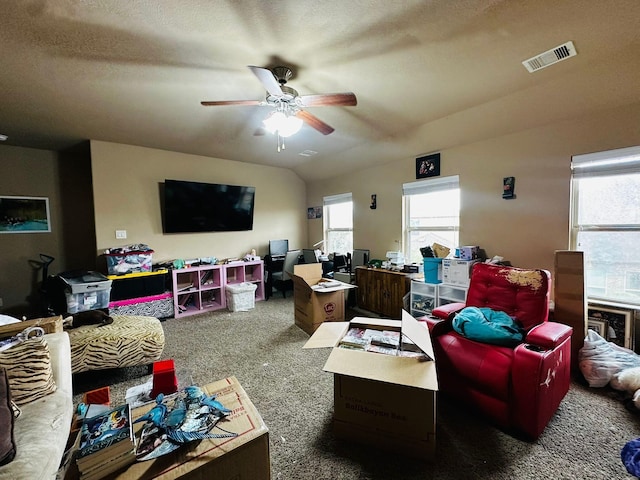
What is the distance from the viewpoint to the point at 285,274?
188 inches

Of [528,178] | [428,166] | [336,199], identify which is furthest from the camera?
[336,199]

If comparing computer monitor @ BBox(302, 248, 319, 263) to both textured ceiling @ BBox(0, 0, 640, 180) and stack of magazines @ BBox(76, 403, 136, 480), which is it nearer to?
textured ceiling @ BBox(0, 0, 640, 180)

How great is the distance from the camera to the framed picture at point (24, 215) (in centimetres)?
381

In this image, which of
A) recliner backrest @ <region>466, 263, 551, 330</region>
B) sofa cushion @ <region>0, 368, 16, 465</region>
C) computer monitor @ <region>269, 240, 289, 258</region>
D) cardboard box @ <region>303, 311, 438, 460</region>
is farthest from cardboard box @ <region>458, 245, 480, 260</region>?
sofa cushion @ <region>0, 368, 16, 465</region>

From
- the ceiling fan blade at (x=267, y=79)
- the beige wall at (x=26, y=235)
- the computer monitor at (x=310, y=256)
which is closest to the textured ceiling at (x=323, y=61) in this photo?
the ceiling fan blade at (x=267, y=79)

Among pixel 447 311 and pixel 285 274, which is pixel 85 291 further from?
pixel 447 311

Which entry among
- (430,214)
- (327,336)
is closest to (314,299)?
(327,336)

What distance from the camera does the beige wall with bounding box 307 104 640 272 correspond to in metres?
2.38

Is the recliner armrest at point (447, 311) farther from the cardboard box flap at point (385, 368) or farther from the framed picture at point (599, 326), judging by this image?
the framed picture at point (599, 326)

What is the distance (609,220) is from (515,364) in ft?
6.26

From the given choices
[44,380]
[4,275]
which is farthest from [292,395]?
[4,275]

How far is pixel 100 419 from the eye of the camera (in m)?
1.09

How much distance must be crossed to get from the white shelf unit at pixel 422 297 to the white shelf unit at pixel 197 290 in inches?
118

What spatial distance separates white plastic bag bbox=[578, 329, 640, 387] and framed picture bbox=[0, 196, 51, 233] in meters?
6.77
